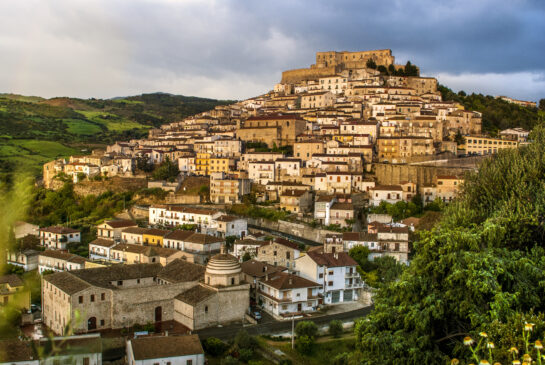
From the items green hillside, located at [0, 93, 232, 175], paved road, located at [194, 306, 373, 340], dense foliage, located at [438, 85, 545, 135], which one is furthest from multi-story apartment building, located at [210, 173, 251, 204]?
dense foliage, located at [438, 85, 545, 135]

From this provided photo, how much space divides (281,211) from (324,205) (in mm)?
4467

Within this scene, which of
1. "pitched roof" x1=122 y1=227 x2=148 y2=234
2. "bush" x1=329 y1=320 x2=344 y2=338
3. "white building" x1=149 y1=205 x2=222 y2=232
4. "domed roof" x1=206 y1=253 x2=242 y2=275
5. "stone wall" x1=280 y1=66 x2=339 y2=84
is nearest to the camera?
"bush" x1=329 y1=320 x2=344 y2=338

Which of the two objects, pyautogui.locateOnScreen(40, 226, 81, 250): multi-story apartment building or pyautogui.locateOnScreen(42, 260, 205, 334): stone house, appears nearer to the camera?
pyautogui.locateOnScreen(42, 260, 205, 334): stone house

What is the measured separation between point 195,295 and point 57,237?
65.8 feet

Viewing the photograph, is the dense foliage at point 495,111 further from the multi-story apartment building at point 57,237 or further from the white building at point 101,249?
the multi-story apartment building at point 57,237

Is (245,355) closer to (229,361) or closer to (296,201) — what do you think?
(229,361)

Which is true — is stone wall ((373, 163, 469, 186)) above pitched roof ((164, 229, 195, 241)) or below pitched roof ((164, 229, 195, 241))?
above

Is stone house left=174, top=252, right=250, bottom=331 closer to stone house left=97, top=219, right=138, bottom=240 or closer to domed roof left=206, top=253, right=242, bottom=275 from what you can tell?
domed roof left=206, top=253, right=242, bottom=275

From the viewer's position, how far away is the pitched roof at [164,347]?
18.5m

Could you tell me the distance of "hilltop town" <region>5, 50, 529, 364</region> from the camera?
24094 mm

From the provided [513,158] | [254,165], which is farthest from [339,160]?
[513,158]

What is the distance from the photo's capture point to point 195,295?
23.8 m

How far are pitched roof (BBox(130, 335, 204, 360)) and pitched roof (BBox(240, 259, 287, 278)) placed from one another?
27.3ft

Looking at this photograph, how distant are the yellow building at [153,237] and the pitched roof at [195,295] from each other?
1147cm
